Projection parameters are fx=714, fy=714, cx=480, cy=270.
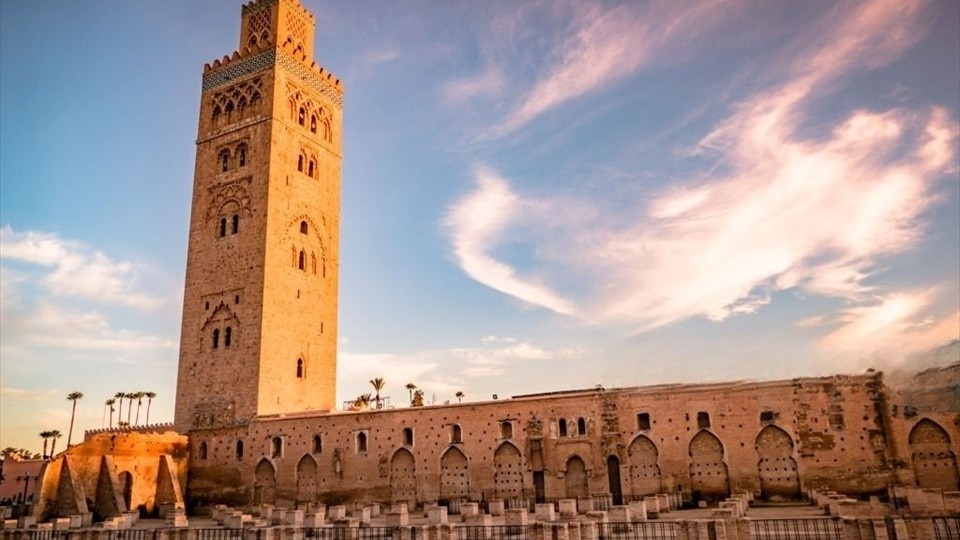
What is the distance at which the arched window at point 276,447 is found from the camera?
1139 inches

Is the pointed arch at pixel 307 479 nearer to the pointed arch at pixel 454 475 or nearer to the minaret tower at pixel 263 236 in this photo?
the minaret tower at pixel 263 236

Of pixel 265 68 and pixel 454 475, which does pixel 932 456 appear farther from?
pixel 265 68

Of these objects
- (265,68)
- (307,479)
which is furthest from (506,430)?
(265,68)

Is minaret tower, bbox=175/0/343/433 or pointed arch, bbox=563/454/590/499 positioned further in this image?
minaret tower, bbox=175/0/343/433

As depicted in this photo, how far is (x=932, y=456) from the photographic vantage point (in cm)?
2112

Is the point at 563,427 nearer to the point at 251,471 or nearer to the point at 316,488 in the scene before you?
the point at 316,488

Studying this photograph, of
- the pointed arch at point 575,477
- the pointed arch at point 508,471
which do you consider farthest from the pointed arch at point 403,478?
the pointed arch at point 575,477

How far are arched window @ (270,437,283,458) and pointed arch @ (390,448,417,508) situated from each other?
5186 millimetres

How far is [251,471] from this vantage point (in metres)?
29.2

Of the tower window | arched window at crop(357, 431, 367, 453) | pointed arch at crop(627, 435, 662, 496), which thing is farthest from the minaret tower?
pointed arch at crop(627, 435, 662, 496)

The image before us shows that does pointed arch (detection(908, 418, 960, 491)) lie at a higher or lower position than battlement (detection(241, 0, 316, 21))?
lower

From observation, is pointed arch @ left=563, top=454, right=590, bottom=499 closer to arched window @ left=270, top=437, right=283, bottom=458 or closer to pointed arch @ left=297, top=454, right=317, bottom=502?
pointed arch @ left=297, top=454, right=317, bottom=502

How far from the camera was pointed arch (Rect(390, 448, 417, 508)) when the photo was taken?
86.2ft

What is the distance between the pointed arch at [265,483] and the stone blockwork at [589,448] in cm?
4
